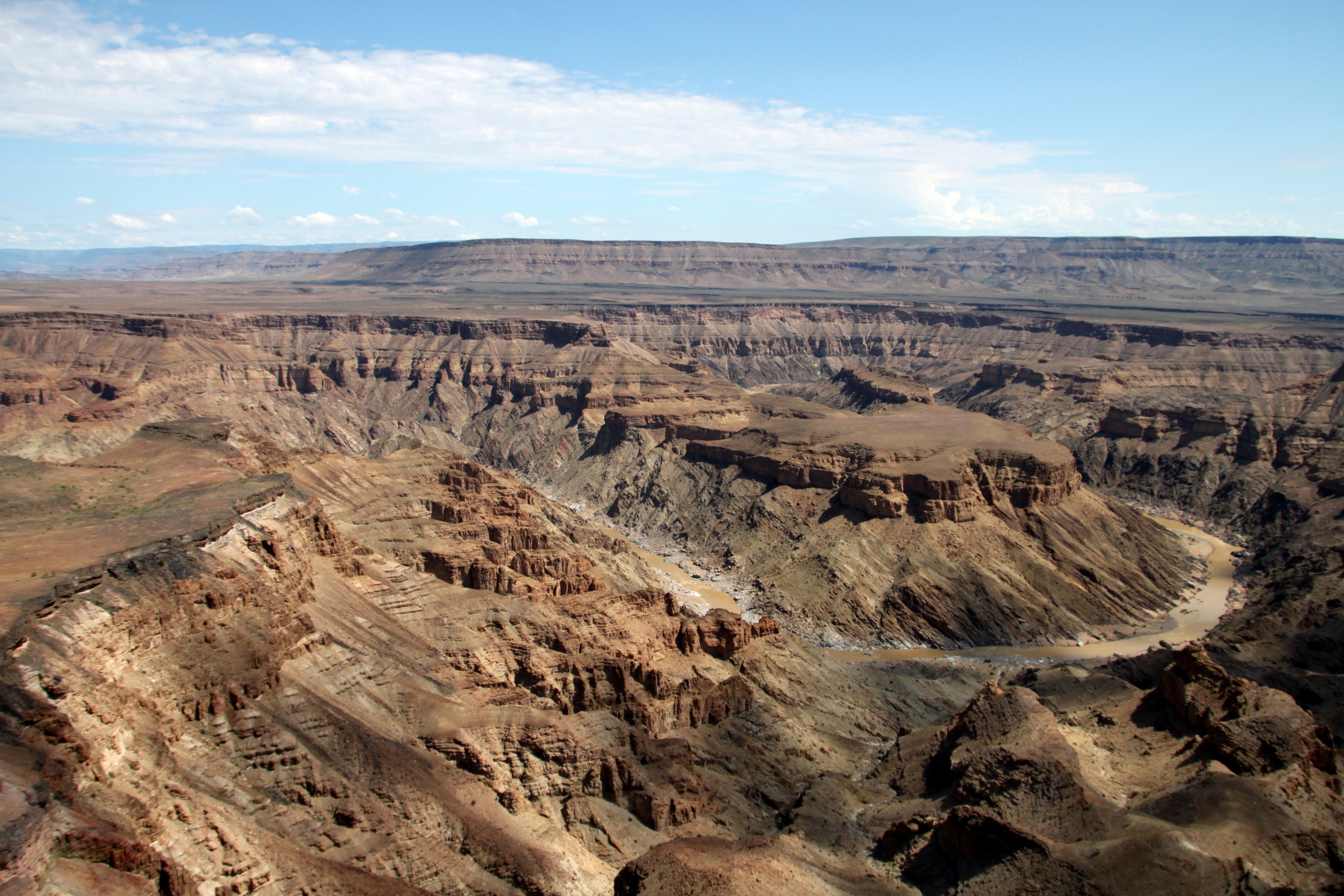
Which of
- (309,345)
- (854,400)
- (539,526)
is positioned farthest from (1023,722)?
(309,345)

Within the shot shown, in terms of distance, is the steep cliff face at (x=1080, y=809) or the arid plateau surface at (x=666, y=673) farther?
A: the steep cliff face at (x=1080, y=809)

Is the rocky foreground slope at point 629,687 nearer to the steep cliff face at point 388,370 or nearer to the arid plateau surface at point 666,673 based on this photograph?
the arid plateau surface at point 666,673

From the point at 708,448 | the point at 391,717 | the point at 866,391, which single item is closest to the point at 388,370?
the point at 708,448

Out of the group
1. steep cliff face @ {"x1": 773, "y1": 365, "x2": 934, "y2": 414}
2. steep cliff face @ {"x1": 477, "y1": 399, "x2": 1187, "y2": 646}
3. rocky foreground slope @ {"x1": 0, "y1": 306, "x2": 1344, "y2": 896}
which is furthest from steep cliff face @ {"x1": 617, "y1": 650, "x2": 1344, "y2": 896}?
steep cliff face @ {"x1": 773, "y1": 365, "x2": 934, "y2": 414}

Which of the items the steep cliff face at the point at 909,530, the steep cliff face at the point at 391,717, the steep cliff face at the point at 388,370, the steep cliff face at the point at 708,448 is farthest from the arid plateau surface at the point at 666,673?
the steep cliff face at the point at 388,370

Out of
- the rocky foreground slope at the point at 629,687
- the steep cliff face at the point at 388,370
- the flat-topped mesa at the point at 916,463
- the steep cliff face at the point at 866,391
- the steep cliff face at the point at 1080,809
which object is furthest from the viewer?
the steep cliff face at the point at 866,391

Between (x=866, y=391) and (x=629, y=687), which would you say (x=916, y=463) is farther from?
(x=866, y=391)

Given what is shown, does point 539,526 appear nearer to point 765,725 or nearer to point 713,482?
point 765,725
